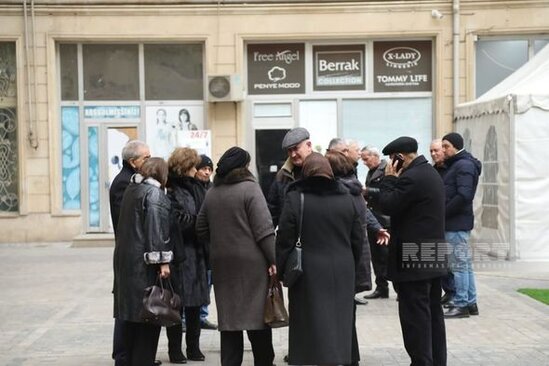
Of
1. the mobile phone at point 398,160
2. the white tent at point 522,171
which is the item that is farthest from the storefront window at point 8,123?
the mobile phone at point 398,160

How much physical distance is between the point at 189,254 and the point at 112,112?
1164cm

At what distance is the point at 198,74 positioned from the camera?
19.0 m

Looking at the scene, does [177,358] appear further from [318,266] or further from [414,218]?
[414,218]

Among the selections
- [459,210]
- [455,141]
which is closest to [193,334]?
[459,210]

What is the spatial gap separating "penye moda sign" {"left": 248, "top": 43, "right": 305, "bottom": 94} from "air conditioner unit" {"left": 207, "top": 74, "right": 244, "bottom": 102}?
0.76 metres

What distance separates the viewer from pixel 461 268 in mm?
9773

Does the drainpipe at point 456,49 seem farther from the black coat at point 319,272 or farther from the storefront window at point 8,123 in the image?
the black coat at point 319,272

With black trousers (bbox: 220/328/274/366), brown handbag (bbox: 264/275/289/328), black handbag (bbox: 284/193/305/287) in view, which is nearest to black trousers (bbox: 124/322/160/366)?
black trousers (bbox: 220/328/274/366)

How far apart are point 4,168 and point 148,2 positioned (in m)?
4.60

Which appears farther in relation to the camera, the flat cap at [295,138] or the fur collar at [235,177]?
the flat cap at [295,138]

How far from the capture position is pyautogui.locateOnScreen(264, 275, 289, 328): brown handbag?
21.8 feet

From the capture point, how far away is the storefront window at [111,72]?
18891 millimetres

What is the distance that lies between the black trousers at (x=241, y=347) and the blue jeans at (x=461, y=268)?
3246mm

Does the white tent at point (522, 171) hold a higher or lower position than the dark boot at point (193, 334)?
higher
